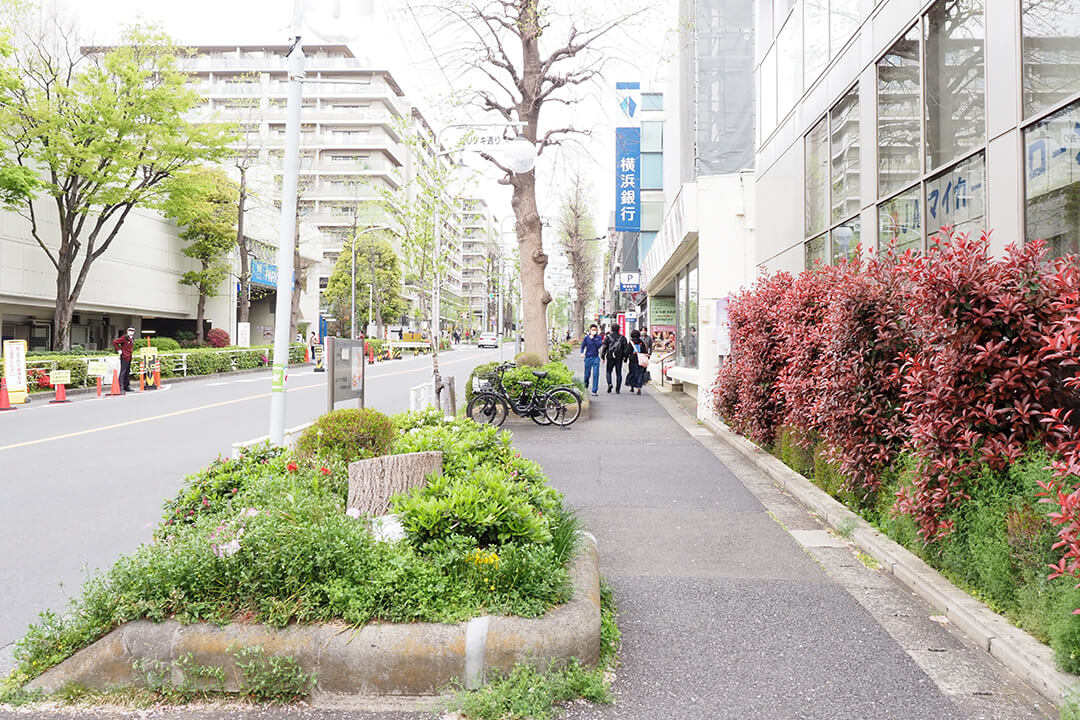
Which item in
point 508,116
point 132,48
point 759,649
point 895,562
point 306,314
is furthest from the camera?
point 306,314

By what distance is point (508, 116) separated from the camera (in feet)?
61.6

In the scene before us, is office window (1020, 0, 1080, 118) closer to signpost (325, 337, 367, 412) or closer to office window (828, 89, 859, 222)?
office window (828, 89, 859, 222)

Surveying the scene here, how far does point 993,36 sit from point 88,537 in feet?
28.5

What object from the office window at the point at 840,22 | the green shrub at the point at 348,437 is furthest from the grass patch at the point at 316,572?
the office window at the point at 840,22

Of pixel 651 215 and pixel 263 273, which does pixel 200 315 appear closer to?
pixel 263 273

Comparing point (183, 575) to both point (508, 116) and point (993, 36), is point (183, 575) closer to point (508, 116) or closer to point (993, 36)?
point (993, 36)

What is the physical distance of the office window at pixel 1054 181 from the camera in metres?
5.52

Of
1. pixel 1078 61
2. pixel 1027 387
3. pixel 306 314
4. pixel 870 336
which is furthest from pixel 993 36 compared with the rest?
pixel 306 314

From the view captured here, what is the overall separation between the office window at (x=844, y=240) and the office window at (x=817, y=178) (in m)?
0.50

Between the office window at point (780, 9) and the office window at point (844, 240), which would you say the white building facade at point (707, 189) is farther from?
the office window at point (844, 240)

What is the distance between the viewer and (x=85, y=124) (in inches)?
982

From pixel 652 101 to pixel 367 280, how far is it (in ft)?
98.3

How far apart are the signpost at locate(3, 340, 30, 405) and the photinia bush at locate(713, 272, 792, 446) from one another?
17.3m

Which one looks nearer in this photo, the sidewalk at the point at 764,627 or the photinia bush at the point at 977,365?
the sidewalk at the point at 764,627
